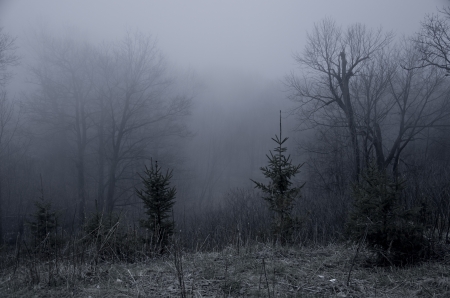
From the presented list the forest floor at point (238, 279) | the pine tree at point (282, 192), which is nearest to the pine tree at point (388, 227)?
the forest floor at point (238, 279)

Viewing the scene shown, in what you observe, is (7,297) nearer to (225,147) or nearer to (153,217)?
(153,217)

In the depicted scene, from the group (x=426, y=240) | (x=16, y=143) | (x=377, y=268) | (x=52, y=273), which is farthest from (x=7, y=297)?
(x=16, y=143)

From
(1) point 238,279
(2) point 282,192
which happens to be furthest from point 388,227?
(2) point 282,192

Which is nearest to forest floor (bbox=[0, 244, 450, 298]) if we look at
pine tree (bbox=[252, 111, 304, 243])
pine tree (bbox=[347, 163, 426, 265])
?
pine tree (bbox=[347, 163, 426, 265])

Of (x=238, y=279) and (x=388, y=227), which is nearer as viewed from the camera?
(x=238, y=279)

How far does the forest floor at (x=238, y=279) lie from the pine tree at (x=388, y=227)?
9.7 inches

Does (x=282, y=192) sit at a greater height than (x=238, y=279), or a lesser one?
greater

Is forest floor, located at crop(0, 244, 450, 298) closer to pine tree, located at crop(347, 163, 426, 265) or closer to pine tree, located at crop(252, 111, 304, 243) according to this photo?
pine tree, located at crop(347, 163, 426, 265)

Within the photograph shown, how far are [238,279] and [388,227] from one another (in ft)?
7.67

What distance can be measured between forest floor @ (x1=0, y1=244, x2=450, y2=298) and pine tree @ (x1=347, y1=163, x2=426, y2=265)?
0.25 meters

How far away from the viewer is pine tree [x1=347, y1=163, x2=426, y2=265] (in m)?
4.98

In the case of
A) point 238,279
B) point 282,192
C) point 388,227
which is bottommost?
point 238,279

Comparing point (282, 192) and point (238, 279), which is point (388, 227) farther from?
point (282, 192)

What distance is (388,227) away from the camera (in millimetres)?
4941
